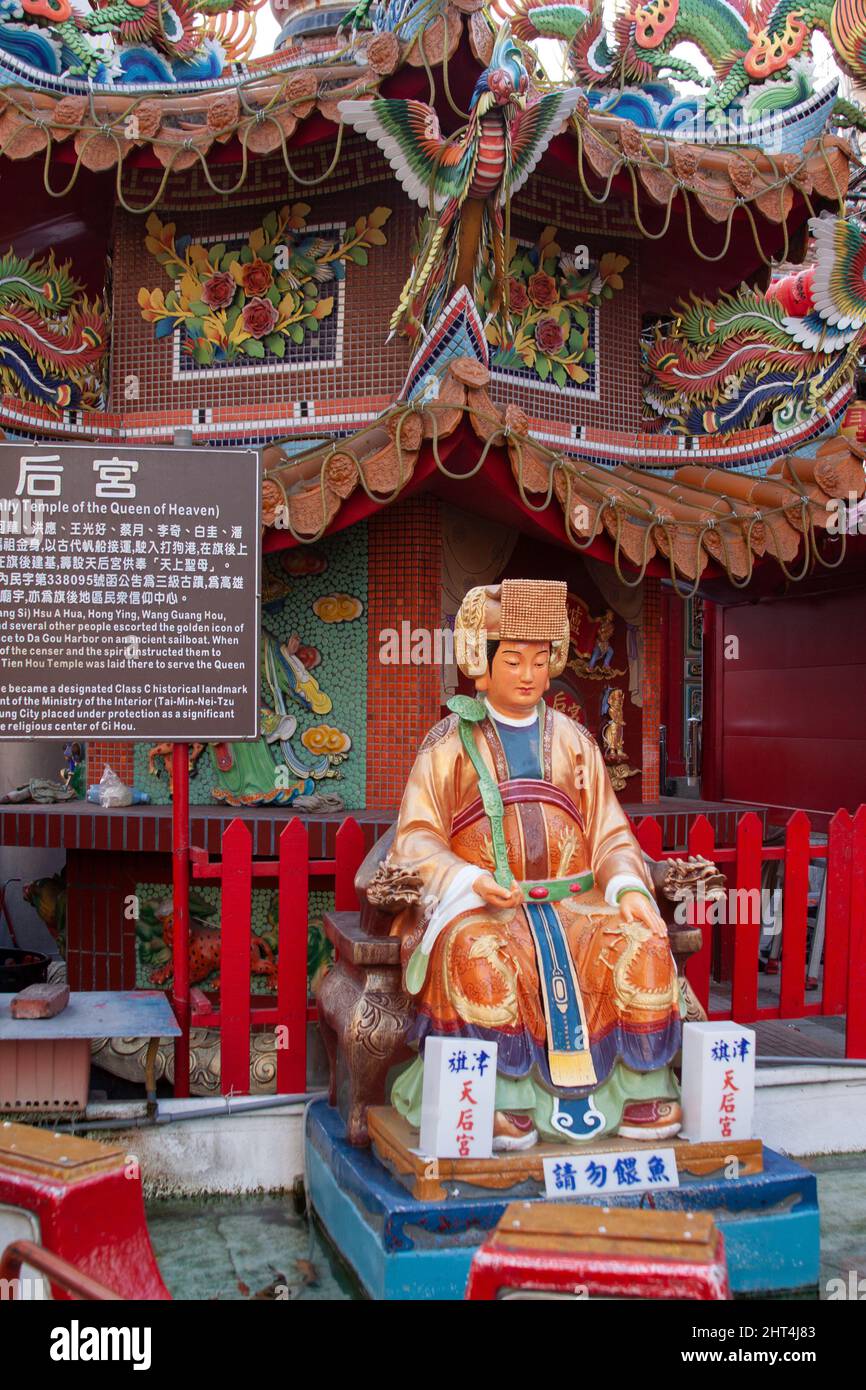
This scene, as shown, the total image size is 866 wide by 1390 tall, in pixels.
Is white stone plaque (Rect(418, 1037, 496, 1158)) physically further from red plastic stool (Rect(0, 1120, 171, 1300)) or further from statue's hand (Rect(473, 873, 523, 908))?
red plastic stool (Rect(0, 1120, 171, 1300))

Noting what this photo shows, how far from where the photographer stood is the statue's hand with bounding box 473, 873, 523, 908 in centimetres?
455

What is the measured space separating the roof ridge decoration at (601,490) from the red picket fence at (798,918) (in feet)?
5.67

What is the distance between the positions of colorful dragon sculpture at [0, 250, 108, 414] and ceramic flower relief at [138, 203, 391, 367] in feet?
1.62

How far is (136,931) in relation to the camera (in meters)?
7.48

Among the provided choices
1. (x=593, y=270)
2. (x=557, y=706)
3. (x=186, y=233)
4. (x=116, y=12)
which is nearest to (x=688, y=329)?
(x=593, y=270)

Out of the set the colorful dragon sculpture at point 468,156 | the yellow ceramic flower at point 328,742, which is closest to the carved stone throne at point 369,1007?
the yellow ceramic flower at point 328,742

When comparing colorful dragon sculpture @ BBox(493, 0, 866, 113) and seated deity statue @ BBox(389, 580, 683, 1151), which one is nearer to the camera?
seated deity statue @ BBox(389, 580, 683, 1151)

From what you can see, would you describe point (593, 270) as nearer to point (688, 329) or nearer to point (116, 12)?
point (688, 329)

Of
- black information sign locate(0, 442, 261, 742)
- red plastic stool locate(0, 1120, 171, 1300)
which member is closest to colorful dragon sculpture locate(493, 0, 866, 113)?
black information sign locate(0, 442, 261, 742)

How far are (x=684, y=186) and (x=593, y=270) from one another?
37.6 inches

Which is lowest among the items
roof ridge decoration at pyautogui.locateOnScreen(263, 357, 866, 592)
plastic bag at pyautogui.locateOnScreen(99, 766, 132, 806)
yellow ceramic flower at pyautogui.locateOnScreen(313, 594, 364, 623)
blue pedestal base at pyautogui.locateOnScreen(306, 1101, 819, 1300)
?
blue pedestal base at pyautogui.locateOnScreen(306, 1101, 819, 1300)

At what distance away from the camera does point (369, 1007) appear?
15.5 ft

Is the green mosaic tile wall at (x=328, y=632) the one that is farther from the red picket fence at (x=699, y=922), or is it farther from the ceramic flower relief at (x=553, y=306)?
the ceramic flower relief at (x=553, y=306)

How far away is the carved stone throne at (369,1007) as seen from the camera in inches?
184
